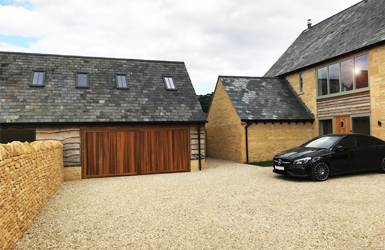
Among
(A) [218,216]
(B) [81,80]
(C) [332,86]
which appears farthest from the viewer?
(C) [332,86]

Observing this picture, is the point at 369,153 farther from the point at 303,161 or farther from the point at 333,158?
the point at 303,161

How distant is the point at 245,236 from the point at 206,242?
70cm

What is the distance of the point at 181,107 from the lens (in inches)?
533

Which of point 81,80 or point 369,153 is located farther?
point 81,80

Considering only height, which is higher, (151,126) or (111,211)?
(151,126)

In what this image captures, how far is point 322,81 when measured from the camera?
16.4 meters

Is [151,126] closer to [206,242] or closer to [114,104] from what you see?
[114,104]

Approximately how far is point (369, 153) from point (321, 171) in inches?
92.2

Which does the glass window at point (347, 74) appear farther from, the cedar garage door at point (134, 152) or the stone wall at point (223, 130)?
the cedar garage door at point (134, 152)

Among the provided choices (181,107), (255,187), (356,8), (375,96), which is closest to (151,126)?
(181,107)

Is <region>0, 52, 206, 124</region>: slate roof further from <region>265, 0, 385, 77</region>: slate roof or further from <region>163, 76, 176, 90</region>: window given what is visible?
<region>265, 0, 385, 77</region>: slate roof

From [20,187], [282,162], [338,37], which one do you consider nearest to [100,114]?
[20,187]

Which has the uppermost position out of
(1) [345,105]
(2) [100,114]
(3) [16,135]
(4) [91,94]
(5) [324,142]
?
(4) [91,94]

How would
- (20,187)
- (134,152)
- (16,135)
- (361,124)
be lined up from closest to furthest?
(20,187) → (16,135) → (134,152) → (361,124)
